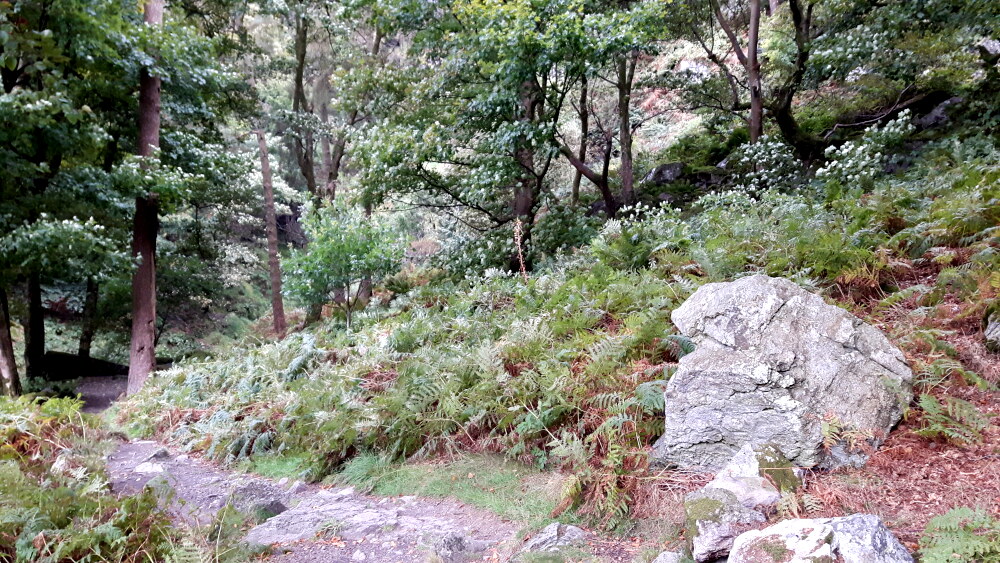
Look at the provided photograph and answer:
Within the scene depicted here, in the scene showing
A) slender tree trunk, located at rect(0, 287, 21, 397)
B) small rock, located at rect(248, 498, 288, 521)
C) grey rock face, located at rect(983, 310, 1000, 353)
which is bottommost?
small rock, located at rect(248, 498, 288, 521)

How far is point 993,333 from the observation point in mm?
3674

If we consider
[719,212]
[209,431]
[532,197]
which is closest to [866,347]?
[719,212]

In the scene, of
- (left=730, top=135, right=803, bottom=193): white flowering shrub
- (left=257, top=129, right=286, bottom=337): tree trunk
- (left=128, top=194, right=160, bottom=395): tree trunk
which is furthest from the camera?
(left=257, top=129, right=286, bottom=337): tree trunk

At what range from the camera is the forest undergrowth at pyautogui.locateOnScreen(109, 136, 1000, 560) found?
3102mm

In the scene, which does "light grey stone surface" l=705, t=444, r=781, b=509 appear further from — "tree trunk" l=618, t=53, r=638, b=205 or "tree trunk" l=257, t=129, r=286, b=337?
"tree trunk" l=257, t=129, r=286, b=337

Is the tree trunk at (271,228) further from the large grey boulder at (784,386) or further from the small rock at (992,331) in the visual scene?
the small rock at (992,331)

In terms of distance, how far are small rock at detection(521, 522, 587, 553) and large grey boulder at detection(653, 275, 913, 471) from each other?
755 mm

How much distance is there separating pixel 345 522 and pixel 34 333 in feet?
42.5

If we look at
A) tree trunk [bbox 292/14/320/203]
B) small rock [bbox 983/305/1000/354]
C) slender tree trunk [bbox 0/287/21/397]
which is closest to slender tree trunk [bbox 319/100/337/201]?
tree trunk [bbox 292/14/320/203]

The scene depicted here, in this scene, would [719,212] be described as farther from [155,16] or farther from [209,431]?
[155,16]

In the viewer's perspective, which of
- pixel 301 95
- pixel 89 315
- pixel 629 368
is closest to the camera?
pixel 629 368

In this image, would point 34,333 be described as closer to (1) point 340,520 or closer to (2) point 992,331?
(1) point 340,520

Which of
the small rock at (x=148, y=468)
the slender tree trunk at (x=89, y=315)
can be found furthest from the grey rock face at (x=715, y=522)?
the slender tree trunk at (x=89, y=315)

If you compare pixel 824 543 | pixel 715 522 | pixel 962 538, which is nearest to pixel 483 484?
pixel 715 522
